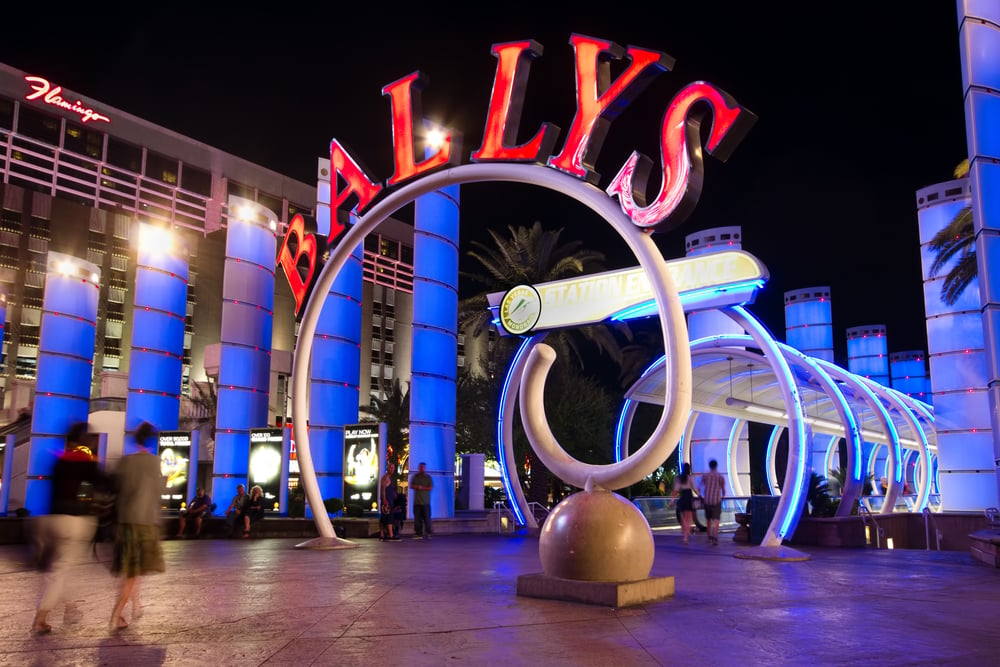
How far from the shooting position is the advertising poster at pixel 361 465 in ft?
82.5

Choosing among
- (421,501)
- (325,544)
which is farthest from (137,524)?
(421,501)

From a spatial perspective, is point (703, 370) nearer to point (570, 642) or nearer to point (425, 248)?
point (425, 248)

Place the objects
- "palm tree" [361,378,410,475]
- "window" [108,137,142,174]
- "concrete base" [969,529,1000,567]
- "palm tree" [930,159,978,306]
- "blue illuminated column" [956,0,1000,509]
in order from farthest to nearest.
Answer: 1. "window" [108,137,142,174]
2. "palm tree" [361,378,410,475]
3. "palm tree" [930,159,978,306]
4. "blue illuminated column" [956,0,1000,509]
5. "concrete base" [969,529,1000,567]

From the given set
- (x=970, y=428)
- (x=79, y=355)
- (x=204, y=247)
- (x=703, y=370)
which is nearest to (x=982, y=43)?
(x=703, y=370)

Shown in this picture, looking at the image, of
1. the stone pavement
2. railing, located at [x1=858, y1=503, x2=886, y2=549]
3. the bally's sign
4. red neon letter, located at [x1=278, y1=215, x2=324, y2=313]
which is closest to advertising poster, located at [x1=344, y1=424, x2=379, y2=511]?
red neon letter, located at [x1=278, y1=215, x2=324, y2=313]

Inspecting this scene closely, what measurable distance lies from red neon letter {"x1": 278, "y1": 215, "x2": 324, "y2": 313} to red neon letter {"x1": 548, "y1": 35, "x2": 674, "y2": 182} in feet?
25.7

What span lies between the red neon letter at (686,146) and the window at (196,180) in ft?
224

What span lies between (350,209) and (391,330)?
70.0m

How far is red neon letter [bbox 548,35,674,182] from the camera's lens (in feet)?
37.6

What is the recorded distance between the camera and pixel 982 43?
1767 centimetres

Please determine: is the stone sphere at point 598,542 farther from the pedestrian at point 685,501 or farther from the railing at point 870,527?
the railing at point 870,527

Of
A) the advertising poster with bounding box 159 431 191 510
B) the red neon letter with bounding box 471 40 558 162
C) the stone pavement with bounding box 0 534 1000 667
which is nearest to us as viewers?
the stone pavement with bounding box 0 534 1000 667

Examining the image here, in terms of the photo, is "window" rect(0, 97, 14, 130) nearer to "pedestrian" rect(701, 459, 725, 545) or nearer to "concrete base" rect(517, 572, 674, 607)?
"pedestrian" rect(701, 459, 725, 545)

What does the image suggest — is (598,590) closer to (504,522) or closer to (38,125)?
(504,522)
